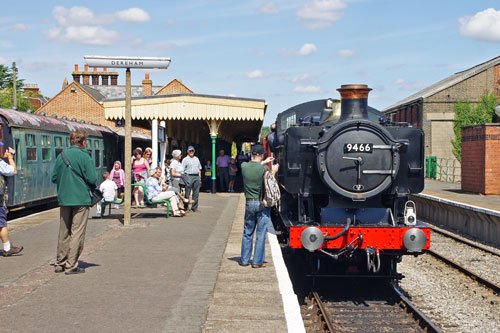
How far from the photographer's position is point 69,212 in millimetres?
7156

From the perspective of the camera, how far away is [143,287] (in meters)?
6.42

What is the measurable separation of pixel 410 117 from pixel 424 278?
40.5 m

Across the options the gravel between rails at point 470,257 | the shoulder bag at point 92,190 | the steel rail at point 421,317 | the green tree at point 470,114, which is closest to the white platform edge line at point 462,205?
the gravel between rails at point 470,257

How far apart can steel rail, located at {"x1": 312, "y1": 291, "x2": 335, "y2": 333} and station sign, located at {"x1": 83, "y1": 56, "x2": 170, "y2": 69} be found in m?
5.34

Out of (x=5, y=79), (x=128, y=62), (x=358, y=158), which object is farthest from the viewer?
(x=5, y=79)

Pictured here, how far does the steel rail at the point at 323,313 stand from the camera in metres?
6.61

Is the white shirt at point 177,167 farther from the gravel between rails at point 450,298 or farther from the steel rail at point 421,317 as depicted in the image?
the steel rail at point 421,317

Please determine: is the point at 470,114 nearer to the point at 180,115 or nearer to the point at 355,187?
the point at 180,115

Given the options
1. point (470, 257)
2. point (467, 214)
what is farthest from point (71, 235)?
point (467, 214)

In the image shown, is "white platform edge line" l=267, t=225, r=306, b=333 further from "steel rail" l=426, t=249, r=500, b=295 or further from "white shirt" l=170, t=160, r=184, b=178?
"white shirt" l=170, t=160, r=184, b=178

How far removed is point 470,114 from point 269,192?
3742 centimetres

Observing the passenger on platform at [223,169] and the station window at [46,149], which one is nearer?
the station window at [46,149]

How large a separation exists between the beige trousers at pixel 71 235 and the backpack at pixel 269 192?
7.12 feet

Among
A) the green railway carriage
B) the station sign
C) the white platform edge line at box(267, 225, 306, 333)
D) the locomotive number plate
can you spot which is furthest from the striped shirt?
the locomotive number plate
